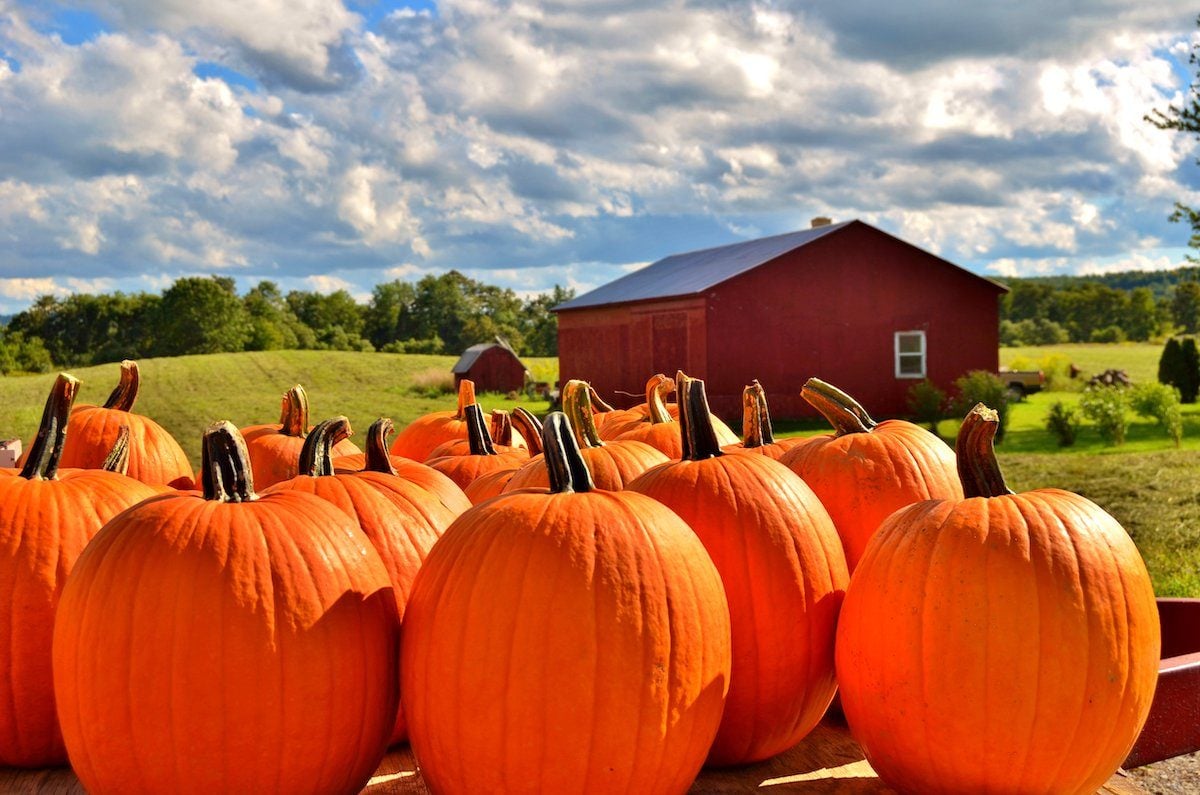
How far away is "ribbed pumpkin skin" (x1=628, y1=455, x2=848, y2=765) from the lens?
2234 millimetres

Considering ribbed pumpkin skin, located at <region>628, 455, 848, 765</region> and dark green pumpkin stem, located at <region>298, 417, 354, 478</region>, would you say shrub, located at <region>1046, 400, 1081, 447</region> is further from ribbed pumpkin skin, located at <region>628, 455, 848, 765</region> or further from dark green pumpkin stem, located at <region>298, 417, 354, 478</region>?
dark green pumpkin stem, located at <region>298, 417, 354, 478</region>

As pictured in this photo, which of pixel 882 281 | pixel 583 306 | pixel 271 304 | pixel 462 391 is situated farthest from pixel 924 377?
pixel 271 304

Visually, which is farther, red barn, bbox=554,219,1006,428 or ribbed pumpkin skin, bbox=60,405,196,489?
red barn, bbox=554,219,1006,428

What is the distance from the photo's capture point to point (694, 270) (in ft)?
97.5

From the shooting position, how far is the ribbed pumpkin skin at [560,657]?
6.07ft

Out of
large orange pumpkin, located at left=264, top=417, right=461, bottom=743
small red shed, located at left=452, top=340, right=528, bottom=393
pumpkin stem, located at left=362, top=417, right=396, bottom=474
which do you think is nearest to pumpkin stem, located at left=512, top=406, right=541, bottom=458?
pumpkin stem, located at left=362, top=417, right=396, bottom=474

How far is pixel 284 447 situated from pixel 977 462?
2.41 m

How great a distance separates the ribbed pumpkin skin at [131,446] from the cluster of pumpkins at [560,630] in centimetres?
107

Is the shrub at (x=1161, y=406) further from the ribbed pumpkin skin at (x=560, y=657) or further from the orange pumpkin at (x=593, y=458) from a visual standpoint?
the ribbed pumpkin skin at (x=560, y=657)

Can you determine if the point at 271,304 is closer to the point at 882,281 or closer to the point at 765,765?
the point at 882,281

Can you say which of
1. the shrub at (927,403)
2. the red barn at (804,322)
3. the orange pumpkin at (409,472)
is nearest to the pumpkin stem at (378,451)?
the orange pumpkin at (409,472)

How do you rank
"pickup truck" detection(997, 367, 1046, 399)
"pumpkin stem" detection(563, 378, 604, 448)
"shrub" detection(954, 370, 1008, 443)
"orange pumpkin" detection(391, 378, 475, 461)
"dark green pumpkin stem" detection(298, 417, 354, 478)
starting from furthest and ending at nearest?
"pickup truck" detection(997, 367, 1046, 399), "shrub" detection(954, 370, 1008, 443), "orange pumpkin" detection(391, 378, 475, 461), "pumpkin stem" detection(563, 378, 604, 448), "dark green pumpkin stem" detection(298, 417, 354, 478)

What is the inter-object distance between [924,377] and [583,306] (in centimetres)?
942

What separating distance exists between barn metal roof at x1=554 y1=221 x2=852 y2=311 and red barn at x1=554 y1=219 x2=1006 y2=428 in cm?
10
